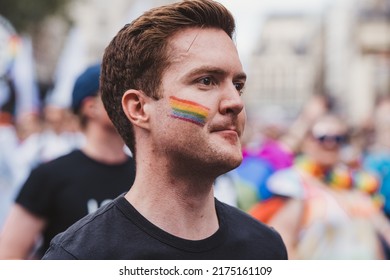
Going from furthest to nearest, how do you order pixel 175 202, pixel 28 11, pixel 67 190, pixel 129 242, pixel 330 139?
pixel 28 11 → pixel 330 139 → pixel 67 190 → pixel 175 202 → pixel 129 242

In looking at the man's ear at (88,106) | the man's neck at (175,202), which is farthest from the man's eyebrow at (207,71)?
the man's ear at (88,106)

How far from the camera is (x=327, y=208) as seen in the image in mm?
4750

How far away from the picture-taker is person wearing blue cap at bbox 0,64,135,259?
3406 millimetres

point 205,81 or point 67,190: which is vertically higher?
point 205,81

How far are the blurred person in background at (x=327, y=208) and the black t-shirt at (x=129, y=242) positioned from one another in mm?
1991

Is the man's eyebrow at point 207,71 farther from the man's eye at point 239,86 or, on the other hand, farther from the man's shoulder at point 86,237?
the man's shoulder at point 86,237

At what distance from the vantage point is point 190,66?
7.05ft

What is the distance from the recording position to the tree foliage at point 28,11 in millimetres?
18509

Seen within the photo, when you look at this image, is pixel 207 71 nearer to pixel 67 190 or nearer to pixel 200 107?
pixel 200 107

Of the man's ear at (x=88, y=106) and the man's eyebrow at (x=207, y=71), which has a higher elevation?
the man's eyebrow at (x=207, y=71)

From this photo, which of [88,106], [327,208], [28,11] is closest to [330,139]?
[327,208]

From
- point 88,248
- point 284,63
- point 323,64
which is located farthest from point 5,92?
point 284,63

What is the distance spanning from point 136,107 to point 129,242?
40cm
